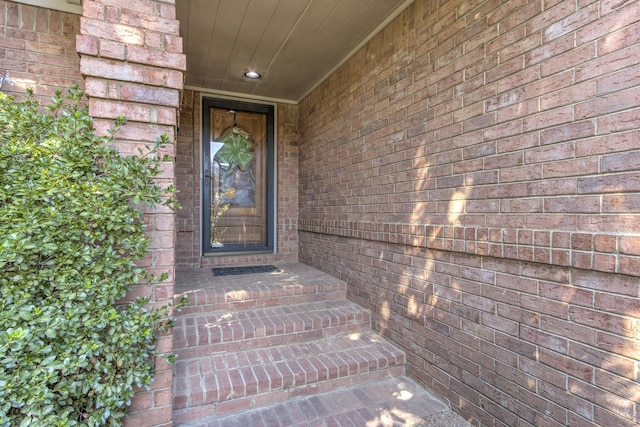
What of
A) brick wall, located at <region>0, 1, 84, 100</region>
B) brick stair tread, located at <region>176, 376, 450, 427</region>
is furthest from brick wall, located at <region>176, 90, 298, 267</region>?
brick stair tread, located at <region>176, 376, 450, 427</region>

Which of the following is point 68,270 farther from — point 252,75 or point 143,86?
point 252,75

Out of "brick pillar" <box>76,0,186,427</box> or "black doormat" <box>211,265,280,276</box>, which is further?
"black doormat" <box>211,265,280,276</box>

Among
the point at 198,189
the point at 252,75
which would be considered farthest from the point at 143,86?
the point at 198,189

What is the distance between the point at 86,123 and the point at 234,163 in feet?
10.1

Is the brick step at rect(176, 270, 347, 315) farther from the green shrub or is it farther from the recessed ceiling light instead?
the recessed ceiling light

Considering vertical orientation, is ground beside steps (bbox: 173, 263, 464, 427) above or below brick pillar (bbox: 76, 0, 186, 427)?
below

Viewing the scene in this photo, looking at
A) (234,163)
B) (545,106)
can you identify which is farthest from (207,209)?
(545,106)

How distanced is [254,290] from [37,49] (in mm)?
2388

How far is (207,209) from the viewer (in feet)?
13.9

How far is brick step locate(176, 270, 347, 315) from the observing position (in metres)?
2.78

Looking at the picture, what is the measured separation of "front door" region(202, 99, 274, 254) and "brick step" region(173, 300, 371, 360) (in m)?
1.74

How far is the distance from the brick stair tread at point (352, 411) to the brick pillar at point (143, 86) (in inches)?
19.8

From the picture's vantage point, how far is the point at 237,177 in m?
4.44

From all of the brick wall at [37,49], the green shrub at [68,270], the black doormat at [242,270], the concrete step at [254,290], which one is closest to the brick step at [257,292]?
the concrete step at [254,290]
